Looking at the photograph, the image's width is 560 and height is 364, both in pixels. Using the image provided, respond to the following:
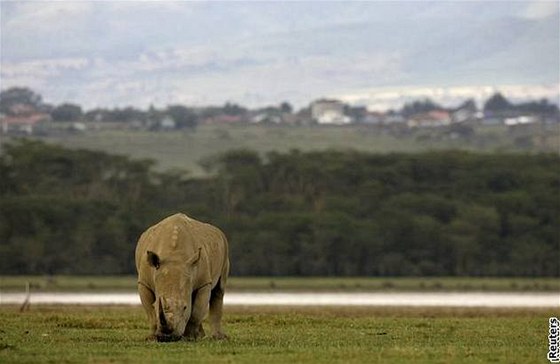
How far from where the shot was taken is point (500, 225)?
103812mm

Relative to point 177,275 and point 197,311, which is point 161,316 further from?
point 197,311

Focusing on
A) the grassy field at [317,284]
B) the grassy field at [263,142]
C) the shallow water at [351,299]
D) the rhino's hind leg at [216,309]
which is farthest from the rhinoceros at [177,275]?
the grassy field at [263,142]

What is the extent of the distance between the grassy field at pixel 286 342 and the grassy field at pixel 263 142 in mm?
129150

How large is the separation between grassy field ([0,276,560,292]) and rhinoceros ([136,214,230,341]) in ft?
182

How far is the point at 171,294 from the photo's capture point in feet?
85.1

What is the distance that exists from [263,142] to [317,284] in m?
89.1

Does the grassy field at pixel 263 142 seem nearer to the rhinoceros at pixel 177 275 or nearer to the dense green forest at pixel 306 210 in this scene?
the dense green forest at pixel 306 210

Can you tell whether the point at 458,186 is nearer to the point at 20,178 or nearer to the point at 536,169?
the point at 536,169

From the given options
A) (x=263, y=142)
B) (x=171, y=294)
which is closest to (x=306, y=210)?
(x=263, y=142)

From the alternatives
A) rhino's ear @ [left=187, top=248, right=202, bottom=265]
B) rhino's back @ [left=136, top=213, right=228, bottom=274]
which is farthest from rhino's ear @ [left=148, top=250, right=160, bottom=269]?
rhino's ear @ [left=187, top=248, right=202, bottom=265]

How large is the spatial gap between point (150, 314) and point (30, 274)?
7341cm

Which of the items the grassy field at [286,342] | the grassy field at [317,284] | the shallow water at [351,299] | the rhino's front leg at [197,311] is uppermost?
the rhino's front leg at [197,311]

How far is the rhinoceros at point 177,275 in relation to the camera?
26.0 metres

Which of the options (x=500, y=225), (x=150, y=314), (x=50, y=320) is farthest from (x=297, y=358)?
(x=500, y=225)
